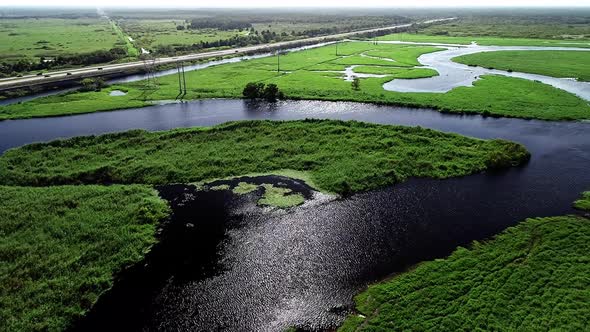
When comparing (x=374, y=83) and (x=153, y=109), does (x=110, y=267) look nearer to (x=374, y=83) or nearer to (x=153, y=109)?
(x=153, y=109)

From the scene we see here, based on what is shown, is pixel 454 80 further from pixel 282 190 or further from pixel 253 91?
pixel 282 190

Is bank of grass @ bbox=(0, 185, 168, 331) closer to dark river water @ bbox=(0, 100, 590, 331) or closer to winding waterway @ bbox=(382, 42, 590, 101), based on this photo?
dark river water @ bbox=(0, 100, 590, 331)

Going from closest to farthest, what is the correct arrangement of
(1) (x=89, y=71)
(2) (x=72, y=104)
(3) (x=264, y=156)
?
(3) (x=264, y=156), (2) (x=72, y=104), (1) (x=89, y=71)

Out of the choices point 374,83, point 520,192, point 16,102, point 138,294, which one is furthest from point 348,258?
point 16,102

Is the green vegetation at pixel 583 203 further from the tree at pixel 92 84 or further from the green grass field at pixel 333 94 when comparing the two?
the tree at pixel 92 84

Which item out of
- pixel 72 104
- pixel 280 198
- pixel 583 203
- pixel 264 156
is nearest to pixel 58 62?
pixel 72 104

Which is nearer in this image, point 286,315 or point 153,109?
point 286,315

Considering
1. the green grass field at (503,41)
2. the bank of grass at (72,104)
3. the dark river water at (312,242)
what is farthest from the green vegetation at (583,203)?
the green grass field at (503,41)
